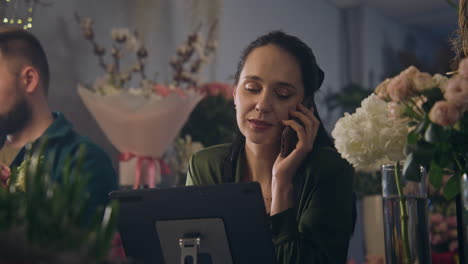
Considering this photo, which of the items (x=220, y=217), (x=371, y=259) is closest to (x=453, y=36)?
(x=220, y=217)

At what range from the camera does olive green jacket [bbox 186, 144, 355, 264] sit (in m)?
1.70

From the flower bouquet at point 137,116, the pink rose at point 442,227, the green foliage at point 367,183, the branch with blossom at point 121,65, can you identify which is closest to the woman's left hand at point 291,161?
the flower bouquet at point 137,116

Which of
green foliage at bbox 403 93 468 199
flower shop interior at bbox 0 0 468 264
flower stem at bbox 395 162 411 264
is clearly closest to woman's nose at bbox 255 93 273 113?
flower shop interior at bbox 0 0 468 264

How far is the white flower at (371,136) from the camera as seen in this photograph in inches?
53.1

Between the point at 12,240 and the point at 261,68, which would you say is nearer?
the point at 12,240

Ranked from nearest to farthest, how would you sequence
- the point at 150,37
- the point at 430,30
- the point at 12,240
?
the point at 12,240, the point at 150,37, the point at 430,30

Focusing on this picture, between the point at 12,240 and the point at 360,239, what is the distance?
3.23 m

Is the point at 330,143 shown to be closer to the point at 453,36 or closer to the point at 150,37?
the point at 453,36

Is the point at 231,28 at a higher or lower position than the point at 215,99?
higher

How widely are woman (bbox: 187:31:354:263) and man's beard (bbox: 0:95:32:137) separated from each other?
2.16ft

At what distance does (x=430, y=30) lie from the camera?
7242mm

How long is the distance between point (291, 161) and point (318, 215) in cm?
18

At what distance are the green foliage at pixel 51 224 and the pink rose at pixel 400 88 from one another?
0.68m

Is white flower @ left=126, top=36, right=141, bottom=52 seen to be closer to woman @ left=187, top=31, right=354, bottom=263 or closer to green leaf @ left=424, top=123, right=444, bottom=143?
woman @ left=187, top=31, right=354, bottom=263
